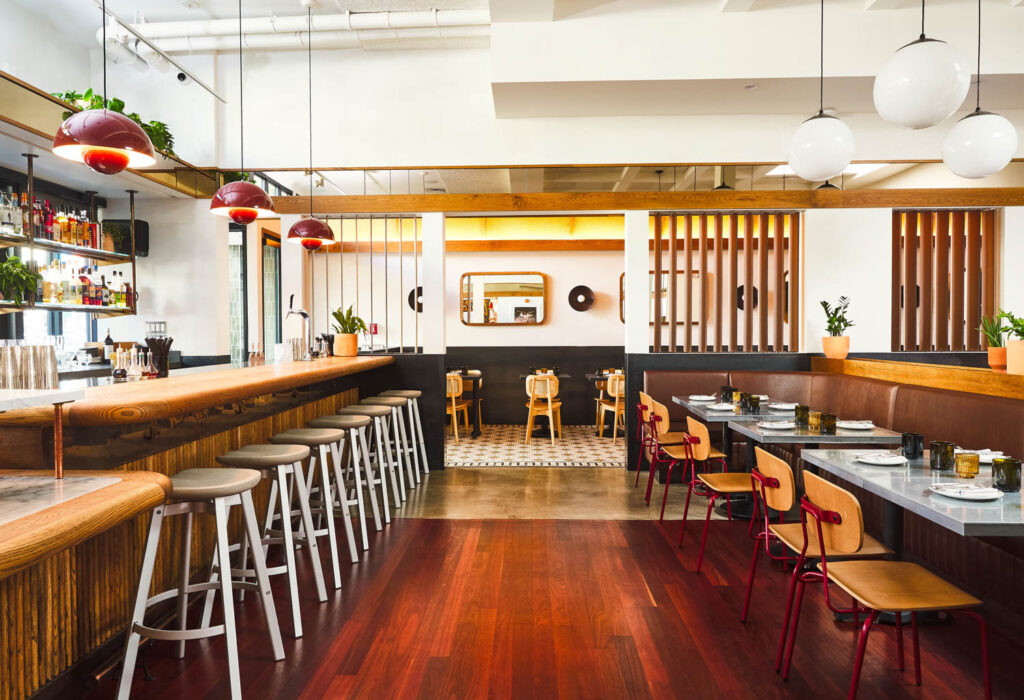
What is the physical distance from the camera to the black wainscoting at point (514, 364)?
31.3 ft

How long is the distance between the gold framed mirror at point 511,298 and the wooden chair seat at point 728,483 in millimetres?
5980

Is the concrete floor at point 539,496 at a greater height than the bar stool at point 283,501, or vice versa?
the bar stool at point 283,501

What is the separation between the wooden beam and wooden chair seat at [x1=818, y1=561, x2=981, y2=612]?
4.52 metres

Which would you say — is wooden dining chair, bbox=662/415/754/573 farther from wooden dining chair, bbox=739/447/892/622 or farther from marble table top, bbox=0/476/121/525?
marble table top, bbox=0/476/121/525

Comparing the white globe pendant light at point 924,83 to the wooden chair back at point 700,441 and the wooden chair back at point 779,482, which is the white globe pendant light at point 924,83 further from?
the wooden chair back at point 700,441

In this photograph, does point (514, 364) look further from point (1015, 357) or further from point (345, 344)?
point (1015, 357)

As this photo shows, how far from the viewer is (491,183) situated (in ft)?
23.6

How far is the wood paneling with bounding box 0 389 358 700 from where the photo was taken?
198 centimetres

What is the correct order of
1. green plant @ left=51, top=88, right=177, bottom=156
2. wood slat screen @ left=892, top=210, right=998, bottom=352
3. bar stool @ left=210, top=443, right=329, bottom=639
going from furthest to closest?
wood slat screen @ left=892, top=210, right=998, bottom=352 < green plant @ left=51, top=88, right=177, bottom=156 < bar stool @ left=210, top=443, right=329, bottom=639

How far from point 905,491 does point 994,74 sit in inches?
174

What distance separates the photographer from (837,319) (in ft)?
19.9

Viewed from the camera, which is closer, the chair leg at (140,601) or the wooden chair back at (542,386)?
the chair leg at (140,601)

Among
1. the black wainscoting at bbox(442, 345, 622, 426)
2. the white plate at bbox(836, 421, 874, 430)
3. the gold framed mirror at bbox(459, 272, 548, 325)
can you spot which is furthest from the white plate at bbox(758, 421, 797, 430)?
the gold framed mirror at bbox(459, 272, 548, 325)

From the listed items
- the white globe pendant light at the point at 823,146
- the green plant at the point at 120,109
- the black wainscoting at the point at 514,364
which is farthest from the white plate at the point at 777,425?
the black wainscoting at the point at 514,364
